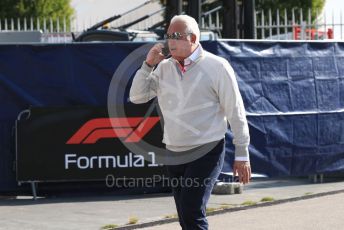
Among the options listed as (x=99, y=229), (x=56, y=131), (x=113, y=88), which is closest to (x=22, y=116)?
(x=56, y=131)

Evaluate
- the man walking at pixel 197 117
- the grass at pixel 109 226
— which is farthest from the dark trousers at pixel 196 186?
the grass at pixel 109 226

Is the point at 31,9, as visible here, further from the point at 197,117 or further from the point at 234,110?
the point at 234,110

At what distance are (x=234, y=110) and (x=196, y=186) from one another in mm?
604

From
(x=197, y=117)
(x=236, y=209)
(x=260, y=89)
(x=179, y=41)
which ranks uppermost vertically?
(x=179, y=41)

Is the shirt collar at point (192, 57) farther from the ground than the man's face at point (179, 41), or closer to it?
closer to it

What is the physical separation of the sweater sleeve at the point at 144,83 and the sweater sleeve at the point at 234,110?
0.56 meters

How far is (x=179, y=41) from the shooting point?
626cm

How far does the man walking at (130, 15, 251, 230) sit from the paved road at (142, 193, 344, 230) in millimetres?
2760

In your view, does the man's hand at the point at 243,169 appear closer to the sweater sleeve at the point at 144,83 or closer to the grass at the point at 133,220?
the sweater sleeve at the point at 144,83

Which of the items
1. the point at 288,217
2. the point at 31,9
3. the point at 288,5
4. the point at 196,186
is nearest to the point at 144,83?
the point at 196,186

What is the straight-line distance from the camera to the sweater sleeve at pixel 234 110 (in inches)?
245

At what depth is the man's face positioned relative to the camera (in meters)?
6.24

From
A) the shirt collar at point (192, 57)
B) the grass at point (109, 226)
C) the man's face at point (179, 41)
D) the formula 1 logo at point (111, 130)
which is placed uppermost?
the man's face at point (179, 41)

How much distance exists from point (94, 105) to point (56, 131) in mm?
593
